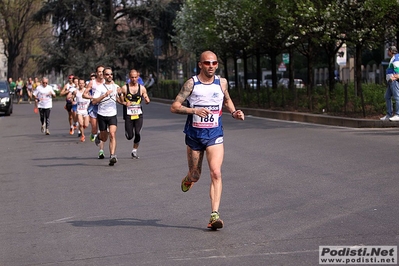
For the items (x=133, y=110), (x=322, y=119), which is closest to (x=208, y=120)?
(x=133, y=110)

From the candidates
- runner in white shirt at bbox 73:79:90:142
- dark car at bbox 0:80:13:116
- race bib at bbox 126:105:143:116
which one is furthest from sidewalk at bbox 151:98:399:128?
dark car at bbox 0:80:13:116

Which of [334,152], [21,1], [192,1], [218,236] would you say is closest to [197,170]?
[218,236]

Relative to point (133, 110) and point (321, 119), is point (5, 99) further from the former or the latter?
point (133, 110)

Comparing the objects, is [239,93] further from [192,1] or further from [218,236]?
[218,236]

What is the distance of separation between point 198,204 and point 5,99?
1177 inches

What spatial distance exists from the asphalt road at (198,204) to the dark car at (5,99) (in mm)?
20742

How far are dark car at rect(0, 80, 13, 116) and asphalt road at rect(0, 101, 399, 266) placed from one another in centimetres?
2074

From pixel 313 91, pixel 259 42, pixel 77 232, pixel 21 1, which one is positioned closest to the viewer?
pixel 77 232

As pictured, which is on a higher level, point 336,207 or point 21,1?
point 21,1

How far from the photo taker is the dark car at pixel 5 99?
126ft

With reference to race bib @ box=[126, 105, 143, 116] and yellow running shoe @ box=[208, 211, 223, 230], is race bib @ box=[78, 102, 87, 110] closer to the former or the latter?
race bib @ box=[126, 105, 143, 116]

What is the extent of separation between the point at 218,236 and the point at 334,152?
25.2ft

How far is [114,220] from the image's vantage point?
30.3 ft

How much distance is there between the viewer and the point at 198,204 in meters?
10.1
